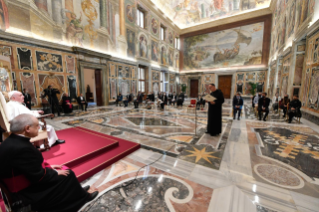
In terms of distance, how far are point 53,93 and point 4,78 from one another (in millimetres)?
3642

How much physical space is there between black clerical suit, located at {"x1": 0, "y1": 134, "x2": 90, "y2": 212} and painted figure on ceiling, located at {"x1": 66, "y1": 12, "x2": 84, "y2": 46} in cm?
958

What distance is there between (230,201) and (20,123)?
2603 mm

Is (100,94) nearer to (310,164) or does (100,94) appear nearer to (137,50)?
(137,50)

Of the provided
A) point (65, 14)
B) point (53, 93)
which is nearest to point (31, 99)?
point (53, 93)

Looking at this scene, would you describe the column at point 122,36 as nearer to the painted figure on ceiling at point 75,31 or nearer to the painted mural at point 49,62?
the painted figure on ceiling at point 75,31

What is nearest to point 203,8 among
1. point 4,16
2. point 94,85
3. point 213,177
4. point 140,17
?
point 140,17

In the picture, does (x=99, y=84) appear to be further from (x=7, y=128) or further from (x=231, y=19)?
(x=231, y=19)

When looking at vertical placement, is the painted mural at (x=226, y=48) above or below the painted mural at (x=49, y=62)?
above

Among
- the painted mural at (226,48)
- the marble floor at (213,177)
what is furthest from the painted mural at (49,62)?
the painted mural at (226,48)

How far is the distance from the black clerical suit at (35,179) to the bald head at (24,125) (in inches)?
2.3

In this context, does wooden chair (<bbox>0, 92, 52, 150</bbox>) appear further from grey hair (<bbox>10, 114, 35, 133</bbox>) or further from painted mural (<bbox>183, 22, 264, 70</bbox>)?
painted mural (<bbox>183, 22, 264, 70</bbox>)

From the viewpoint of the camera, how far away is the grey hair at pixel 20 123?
1271 mm

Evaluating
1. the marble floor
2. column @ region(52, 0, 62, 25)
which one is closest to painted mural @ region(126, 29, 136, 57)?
column @ region(52, 0, 62, 25)

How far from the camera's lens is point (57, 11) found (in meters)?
7.91
